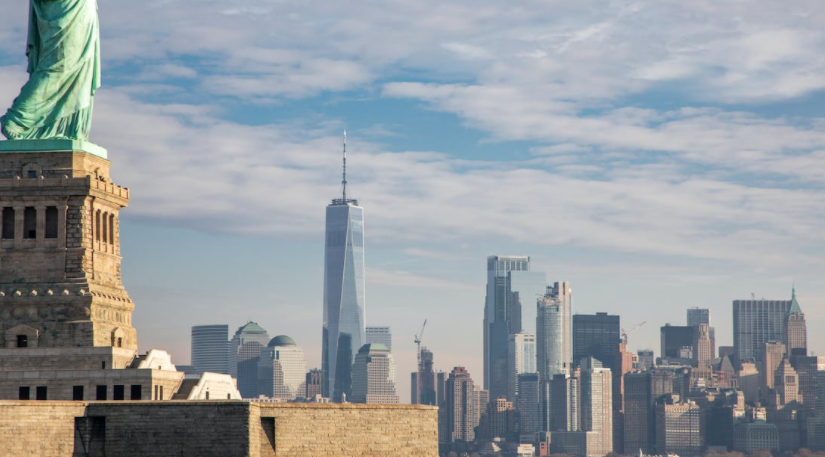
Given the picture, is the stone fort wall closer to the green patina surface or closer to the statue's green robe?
the green patina surface

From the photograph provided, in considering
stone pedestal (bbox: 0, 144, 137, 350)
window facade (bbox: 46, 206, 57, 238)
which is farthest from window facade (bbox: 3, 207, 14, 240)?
window facade (bbox: 46, 206, 57, 238)

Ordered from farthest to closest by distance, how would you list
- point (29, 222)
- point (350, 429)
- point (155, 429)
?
point (29, 222) < point (350, 429) < point (155, 429)

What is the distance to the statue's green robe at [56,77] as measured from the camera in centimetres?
8644

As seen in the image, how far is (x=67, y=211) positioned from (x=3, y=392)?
34.1 feet

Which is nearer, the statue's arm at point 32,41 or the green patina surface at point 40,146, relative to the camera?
the green patina surface at point 40,146

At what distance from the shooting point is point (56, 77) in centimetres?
8694

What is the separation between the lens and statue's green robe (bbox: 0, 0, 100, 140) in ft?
284

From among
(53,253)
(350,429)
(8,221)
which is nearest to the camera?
(350,429)

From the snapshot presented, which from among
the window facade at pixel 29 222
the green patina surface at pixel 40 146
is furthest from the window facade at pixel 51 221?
the green patina surface at pixel 40 146

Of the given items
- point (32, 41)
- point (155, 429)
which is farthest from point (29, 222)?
point (155, 429)

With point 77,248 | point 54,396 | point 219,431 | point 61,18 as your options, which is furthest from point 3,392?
point 61,18

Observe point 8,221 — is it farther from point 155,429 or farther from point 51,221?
point 155,429

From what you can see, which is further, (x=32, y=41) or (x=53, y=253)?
(x=32, y=41)

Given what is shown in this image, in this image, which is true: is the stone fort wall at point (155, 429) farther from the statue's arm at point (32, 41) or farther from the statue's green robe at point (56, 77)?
the statue's arm at point (32, 41)
